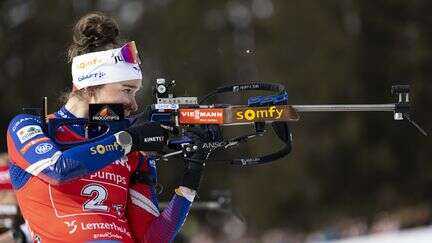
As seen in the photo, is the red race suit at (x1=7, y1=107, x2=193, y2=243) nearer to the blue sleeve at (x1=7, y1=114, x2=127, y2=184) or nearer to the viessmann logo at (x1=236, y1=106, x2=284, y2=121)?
the blue sleeve at (x1=7, y1=114, x2=127, y2=184)

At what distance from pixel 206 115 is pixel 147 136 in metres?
0.24

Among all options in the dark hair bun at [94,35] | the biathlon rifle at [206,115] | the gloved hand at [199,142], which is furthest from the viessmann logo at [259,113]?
the dark hair bun at [94,35]

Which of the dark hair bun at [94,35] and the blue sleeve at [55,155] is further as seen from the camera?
the dark hair bun at [94,35]

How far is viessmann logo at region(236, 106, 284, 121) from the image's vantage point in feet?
9.43

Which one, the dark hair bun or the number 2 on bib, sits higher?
the dark hair bun

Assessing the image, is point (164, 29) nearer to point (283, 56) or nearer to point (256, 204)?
point (283, 56)

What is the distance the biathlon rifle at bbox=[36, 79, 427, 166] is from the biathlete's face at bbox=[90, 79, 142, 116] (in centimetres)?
3

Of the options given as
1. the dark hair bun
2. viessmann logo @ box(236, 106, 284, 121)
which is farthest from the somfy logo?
viessmann logo @ box(236, 106, 284, 121)

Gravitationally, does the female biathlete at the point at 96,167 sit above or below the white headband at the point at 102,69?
below

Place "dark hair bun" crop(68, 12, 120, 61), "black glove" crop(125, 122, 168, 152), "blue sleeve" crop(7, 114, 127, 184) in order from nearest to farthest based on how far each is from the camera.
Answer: "blue sleeve" crop(7, 114, 127, 184)
"black glove" crop(125, 122, 168, 152)
"dark hair bun" crop(68, 12, 120, 61)

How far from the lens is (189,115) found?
293 centimetres

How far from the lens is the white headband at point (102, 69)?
2.92m

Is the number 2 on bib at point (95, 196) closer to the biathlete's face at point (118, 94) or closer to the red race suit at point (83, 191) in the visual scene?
the red race suit at point (83, 191)

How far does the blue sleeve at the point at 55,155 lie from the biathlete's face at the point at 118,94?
21 centimetres
